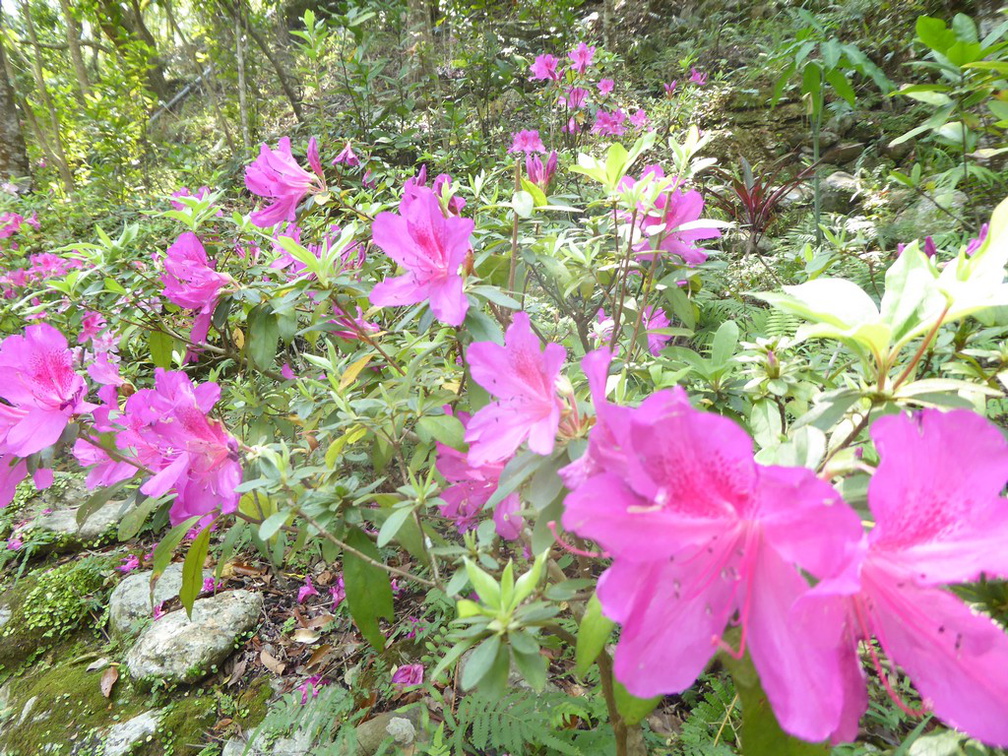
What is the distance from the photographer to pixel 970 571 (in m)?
0.39

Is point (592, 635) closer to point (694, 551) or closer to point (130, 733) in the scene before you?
point (694, 551)

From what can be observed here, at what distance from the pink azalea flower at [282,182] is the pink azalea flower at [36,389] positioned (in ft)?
1.62

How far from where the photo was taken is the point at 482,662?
665mm

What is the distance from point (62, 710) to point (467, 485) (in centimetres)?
191

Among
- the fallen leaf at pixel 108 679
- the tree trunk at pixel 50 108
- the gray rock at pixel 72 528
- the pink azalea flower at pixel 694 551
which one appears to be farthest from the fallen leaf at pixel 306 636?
the tree trunk at pixel 50 108

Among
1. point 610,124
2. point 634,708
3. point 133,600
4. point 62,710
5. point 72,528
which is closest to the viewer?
point 634,708

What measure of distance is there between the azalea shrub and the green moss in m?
0.76

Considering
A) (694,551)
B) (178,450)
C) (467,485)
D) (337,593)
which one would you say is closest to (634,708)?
(694,551)

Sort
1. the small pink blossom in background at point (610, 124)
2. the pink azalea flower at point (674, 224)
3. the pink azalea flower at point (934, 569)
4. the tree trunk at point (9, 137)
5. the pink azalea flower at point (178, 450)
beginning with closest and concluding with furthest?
the pink azalea flower at point (934, 569)
the pink azalea flower at point (178, 450)
the pink azalea flower at point (674, 224)
the small pink blossom in background at point (610, 124)
the tree trunk at point (9, 137)

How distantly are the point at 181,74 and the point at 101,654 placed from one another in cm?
1268

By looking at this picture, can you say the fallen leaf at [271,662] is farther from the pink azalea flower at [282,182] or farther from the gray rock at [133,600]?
the pink azalea flower at [282,182]

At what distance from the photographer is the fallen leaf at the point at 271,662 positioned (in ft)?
6.32

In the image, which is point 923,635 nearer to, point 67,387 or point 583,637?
point 583,637

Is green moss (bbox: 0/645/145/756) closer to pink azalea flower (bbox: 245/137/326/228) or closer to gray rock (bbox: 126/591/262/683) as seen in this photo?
gray rock (bbox: 126/591/262/683)
